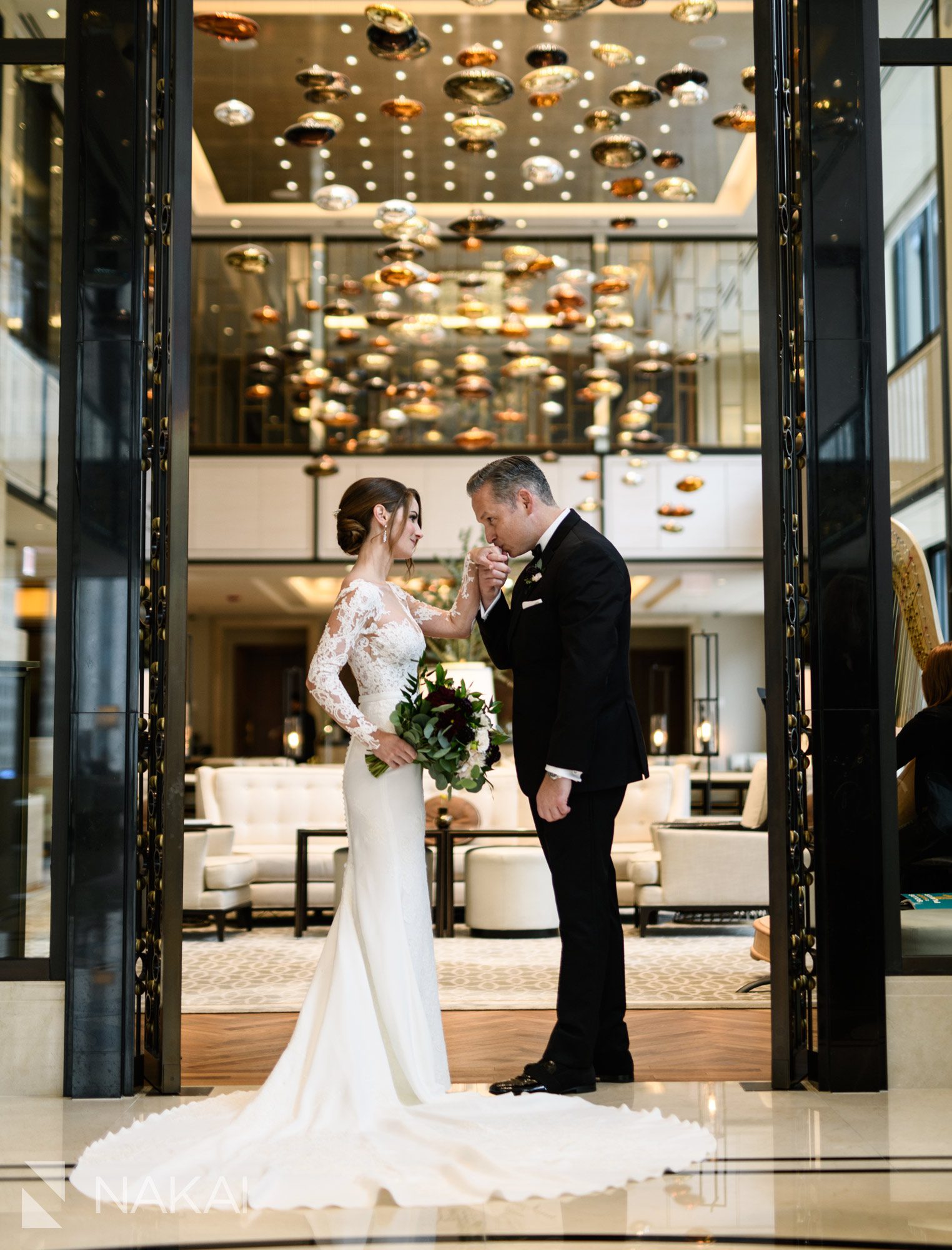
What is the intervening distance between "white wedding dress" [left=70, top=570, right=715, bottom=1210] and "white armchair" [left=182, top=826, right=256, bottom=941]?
3849 mm

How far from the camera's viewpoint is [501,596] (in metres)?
4.27

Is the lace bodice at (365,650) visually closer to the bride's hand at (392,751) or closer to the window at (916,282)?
the bride's hand at (392,751)

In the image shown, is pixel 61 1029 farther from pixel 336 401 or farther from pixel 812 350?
pixel 336 401

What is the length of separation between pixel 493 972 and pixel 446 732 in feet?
9.80

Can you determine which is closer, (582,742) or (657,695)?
(582,742)

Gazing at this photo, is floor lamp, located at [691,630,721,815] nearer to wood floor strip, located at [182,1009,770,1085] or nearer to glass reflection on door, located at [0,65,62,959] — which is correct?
wood floor strip, located at [182,1009,770,1085]

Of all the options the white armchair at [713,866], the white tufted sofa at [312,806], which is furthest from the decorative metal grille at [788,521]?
the white tufted sofa at [312,806]

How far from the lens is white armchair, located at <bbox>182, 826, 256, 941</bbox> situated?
753 cm

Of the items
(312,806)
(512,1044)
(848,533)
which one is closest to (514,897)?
(312,806)

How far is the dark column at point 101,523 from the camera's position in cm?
387

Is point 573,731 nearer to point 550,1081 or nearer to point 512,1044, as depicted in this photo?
point 550,1081

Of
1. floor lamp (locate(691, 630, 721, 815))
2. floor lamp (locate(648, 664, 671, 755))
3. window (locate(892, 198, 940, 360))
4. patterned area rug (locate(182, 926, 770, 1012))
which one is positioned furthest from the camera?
floor lamp (locate(648, 664, 671, 755))

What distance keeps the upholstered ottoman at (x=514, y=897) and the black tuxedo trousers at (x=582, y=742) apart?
370 cm

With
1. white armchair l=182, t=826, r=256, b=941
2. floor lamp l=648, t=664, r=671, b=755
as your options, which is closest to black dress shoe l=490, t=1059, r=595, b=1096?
white armchair l=182, t=826, r=256, b=941
